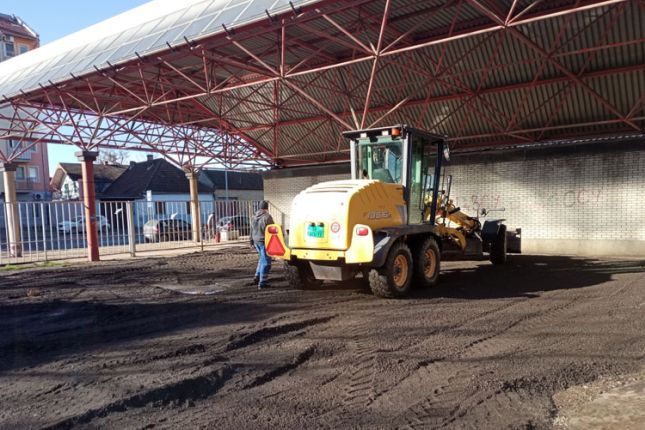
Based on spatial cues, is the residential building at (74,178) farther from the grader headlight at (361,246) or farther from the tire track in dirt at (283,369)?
the tire track in dirt at (283,369)

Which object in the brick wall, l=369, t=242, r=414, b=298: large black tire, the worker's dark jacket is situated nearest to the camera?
l=369, t=242, r=414, b=298: large black tire

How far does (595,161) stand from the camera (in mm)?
15164

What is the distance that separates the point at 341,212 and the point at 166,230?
1346 centimetres

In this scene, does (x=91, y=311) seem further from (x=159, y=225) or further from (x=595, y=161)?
(x=595, y=161)

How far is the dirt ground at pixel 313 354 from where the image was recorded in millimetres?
3893

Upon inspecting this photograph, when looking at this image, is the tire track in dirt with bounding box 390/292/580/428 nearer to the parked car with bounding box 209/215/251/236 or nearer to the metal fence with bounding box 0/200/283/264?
the metal fence with bounding box 0/200/283/264

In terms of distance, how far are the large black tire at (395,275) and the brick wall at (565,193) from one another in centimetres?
967

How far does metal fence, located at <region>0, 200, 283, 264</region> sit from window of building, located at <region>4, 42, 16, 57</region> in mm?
41216

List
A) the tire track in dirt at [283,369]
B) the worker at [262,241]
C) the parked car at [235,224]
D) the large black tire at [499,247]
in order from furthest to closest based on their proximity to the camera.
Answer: the parked car at [235,224] → the large black tire at [499,247] → the worker at [262,241] → the tire track in dirt at [283,369]

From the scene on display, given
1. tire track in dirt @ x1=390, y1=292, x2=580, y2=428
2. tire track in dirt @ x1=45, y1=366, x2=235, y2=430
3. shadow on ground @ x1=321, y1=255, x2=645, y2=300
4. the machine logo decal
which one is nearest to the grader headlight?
the machine logo decal

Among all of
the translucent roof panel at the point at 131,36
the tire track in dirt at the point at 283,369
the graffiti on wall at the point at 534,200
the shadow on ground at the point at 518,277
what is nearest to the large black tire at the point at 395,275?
the shadow on ground at the point at 518,277

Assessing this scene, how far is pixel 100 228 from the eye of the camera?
1769 centimetres

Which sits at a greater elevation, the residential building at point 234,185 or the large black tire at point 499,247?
the residential building at point 234,185

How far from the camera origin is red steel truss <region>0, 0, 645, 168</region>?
464 inches
